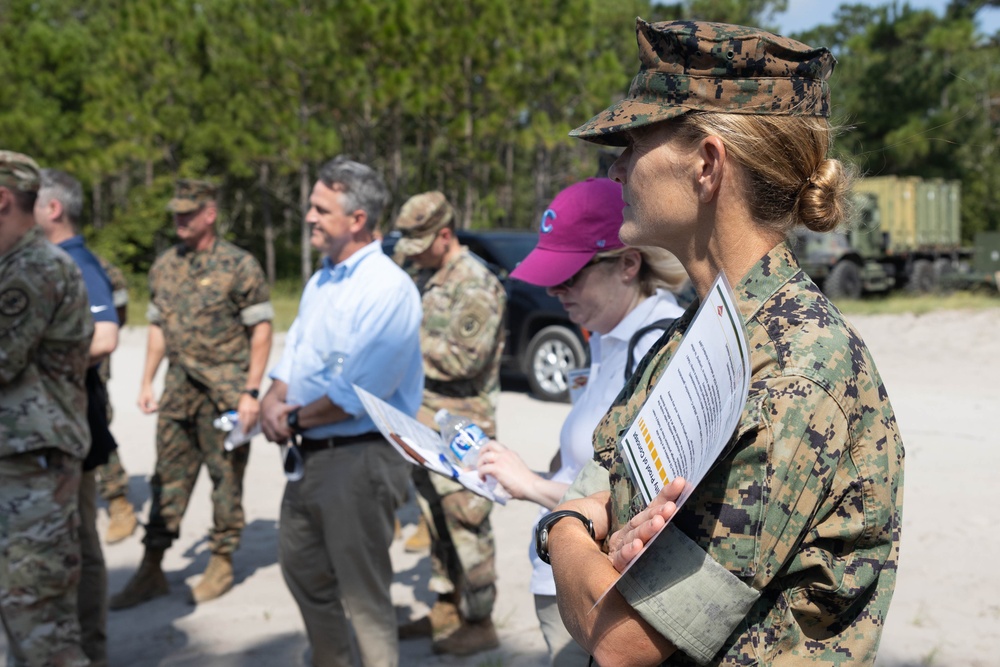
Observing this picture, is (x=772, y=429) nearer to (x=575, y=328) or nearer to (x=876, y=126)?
(x=575, y=328)

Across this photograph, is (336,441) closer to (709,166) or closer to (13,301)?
(13,301)

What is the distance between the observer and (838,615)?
4.31 ft

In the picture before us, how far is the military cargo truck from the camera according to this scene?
1836 centimetres

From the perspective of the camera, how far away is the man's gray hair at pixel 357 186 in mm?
3742

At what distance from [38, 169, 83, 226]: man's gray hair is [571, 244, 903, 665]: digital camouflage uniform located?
160 inches

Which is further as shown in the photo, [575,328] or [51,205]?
[575,328]

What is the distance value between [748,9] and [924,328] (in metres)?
21.9

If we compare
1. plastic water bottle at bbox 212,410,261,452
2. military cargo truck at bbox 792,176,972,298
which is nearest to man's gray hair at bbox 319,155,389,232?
plastic water bottle at bbox 212,410,261,452

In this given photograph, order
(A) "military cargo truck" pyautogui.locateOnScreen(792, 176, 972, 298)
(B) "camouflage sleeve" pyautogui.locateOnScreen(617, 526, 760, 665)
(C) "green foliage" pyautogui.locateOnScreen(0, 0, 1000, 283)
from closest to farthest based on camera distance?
(B) "camouflage sleeve" pyautogui.locateOnScreen(617, 526, 760, 665), (A) "military cargo truck" pyautogui.locateOnScreen(792, 176, 972, 298), (C) "green foliage" pyautogui.locateOnScreen(0, 0, 1000, 283)

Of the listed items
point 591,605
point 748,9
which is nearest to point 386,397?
point 591,605

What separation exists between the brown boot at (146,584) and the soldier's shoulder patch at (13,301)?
2366 mm

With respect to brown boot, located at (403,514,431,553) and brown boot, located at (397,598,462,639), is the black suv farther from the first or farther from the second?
brown boot, located at (397,598,462,639)

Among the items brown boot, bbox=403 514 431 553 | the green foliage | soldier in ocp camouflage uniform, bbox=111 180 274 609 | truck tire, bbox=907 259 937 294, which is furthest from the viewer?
the green foliage

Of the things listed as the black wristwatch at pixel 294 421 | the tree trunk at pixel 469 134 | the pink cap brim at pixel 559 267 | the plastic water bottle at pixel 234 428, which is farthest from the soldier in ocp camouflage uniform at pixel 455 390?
the tree trunk at pixel 469 134
